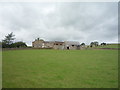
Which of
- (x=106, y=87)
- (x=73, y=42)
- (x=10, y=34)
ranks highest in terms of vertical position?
(x=10, y=34)

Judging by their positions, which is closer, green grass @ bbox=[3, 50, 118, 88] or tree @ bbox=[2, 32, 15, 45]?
green grass @ bbox=[3, 50, 118, 88]

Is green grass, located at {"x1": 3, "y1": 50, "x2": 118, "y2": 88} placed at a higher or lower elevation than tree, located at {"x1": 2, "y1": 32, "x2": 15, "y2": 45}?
lower

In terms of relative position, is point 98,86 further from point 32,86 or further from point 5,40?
point 5,40

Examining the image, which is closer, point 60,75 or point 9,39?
point 60,75

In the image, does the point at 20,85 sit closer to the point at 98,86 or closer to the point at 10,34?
the point at 98,86

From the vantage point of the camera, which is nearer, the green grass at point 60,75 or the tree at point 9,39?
the green grass at point 60,75

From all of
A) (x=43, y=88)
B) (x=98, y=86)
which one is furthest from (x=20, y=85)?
(x=98, y=86)

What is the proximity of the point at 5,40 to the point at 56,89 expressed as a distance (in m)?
53.6

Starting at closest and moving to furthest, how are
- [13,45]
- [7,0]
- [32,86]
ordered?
1. [32,86]
2. [7,0]
3. [13,45]

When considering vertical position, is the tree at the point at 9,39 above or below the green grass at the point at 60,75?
above

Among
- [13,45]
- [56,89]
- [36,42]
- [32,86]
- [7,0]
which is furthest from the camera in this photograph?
[36,42]

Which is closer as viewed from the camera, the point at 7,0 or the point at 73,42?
the point at 7,0

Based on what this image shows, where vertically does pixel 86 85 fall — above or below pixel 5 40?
below

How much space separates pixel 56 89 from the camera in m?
3.31
